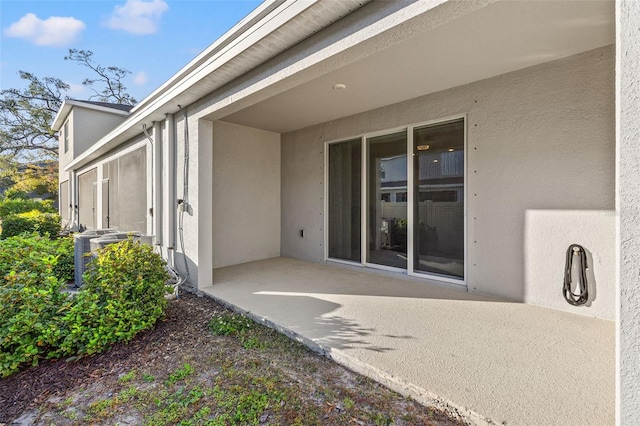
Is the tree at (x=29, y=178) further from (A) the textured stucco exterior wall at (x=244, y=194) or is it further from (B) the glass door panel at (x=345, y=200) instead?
(B) the glass door panel at (x=345, y=200)

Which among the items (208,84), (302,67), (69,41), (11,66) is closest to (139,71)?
(69,41)

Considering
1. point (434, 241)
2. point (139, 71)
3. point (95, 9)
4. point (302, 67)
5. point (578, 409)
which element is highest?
Result: point (139, 71)

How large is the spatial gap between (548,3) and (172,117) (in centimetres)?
513

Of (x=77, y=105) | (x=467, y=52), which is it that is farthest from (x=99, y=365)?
(x=77, y=105)

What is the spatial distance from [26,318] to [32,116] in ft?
78.8

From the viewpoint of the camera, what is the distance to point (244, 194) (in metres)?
6.31

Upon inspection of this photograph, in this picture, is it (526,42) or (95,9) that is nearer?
(526,42)

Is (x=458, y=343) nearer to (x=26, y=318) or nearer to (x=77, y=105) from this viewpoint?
(x=26, y=318)

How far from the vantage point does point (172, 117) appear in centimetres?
510

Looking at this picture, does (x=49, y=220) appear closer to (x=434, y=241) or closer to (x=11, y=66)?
(x=434, y=241)

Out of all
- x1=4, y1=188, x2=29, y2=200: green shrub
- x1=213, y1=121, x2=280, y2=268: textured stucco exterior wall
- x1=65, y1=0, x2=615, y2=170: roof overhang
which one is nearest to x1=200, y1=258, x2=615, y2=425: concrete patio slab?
x1=213, y1=121, x2=280, y2=268: textured stucco exterior wall

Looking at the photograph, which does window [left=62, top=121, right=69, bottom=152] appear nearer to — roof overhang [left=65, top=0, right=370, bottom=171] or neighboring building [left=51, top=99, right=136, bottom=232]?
neighboring building [left=51, top=99, right=136, bottom=232]

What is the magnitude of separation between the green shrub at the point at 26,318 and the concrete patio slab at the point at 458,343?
1.79m

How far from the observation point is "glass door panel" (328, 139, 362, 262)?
564cm
